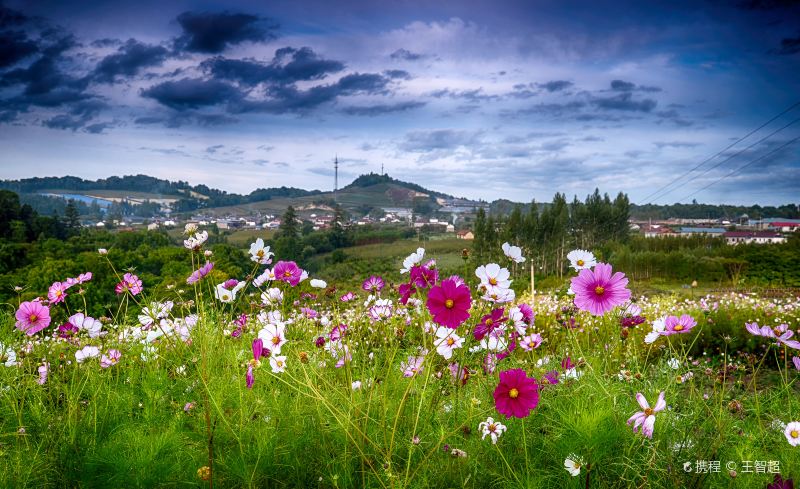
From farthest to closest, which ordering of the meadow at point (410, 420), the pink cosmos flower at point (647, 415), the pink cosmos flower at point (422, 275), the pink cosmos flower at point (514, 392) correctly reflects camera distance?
the pink cosmos flower at point (422, 275)
the meadow at point (410, 420)
the pink cosmos flower at point (514, 392)
the pink cosmos flower at point (647, 415)

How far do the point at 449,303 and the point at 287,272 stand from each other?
0.91m

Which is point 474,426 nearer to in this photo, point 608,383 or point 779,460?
point 608,383

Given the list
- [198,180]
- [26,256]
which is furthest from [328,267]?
[198,180]

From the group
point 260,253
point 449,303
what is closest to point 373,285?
point 260,253

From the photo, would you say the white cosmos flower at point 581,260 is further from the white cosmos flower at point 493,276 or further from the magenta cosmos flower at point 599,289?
the white cosmos flower at point 493,276

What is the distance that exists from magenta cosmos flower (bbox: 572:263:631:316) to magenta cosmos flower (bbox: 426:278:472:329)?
42 centimetres

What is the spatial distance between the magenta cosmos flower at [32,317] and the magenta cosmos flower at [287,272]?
109 cm

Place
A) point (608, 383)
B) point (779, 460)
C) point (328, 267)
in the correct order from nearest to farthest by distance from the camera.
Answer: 1. point (779, 460)
2. point (608, 383)
3. point (328, 267)

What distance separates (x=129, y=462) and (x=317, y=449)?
632 mm

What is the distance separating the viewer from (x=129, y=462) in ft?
5.06

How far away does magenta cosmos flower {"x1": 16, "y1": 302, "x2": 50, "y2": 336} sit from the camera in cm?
209

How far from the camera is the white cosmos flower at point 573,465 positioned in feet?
4.58

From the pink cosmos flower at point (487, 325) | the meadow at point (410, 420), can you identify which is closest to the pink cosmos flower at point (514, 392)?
the meadow at point (410, 420)

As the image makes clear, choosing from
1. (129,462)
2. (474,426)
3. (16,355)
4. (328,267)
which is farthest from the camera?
(328,267)
